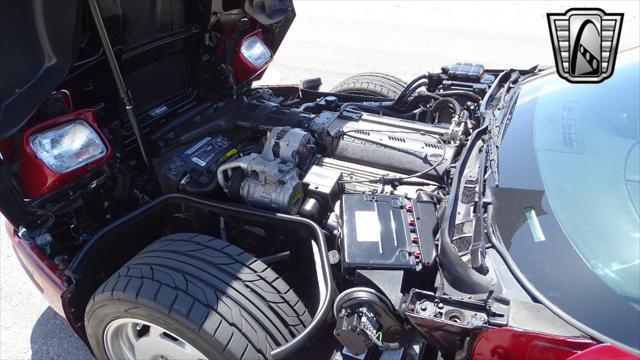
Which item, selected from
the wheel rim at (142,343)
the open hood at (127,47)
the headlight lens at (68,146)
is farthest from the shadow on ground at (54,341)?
the open hood at (127,47)

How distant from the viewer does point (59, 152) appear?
6.69 ft

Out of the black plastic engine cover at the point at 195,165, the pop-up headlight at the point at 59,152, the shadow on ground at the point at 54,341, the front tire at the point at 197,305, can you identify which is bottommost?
the shadow on ground at the point at 54,341

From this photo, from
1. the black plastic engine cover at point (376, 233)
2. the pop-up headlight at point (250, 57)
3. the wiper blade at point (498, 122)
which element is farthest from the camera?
the pop-up headlight at point (250, 57)

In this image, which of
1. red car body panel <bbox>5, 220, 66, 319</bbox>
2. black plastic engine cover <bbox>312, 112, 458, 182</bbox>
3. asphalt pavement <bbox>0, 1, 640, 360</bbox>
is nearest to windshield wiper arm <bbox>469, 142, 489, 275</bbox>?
black plastic engine cover <bbox>312, 112, 458, 182</bbox>

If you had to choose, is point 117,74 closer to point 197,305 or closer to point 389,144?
point 197,305

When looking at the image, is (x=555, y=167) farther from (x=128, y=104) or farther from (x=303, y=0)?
(x=303, y=0)

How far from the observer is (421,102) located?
3.34 meters

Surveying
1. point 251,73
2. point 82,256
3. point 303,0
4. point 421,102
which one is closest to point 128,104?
point 82,256

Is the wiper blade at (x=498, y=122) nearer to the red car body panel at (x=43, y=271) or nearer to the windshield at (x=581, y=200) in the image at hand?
the windshield at (x=581, y=200)

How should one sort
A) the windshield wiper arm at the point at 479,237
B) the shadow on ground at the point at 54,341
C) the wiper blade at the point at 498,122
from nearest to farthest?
1. the windshield wiper arm at the point at 479,237
2. the wiper blade at the point at 498,122
3. the shadow on ground at the point at 54,341

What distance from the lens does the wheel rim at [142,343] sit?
1.98 m

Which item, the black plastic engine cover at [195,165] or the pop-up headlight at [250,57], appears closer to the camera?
the black plastic engine cover at [195,165]

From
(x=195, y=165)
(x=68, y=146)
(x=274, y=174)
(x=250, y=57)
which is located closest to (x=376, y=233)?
(x=274, y=174)

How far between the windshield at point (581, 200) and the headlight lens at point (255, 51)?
5.93 ft
